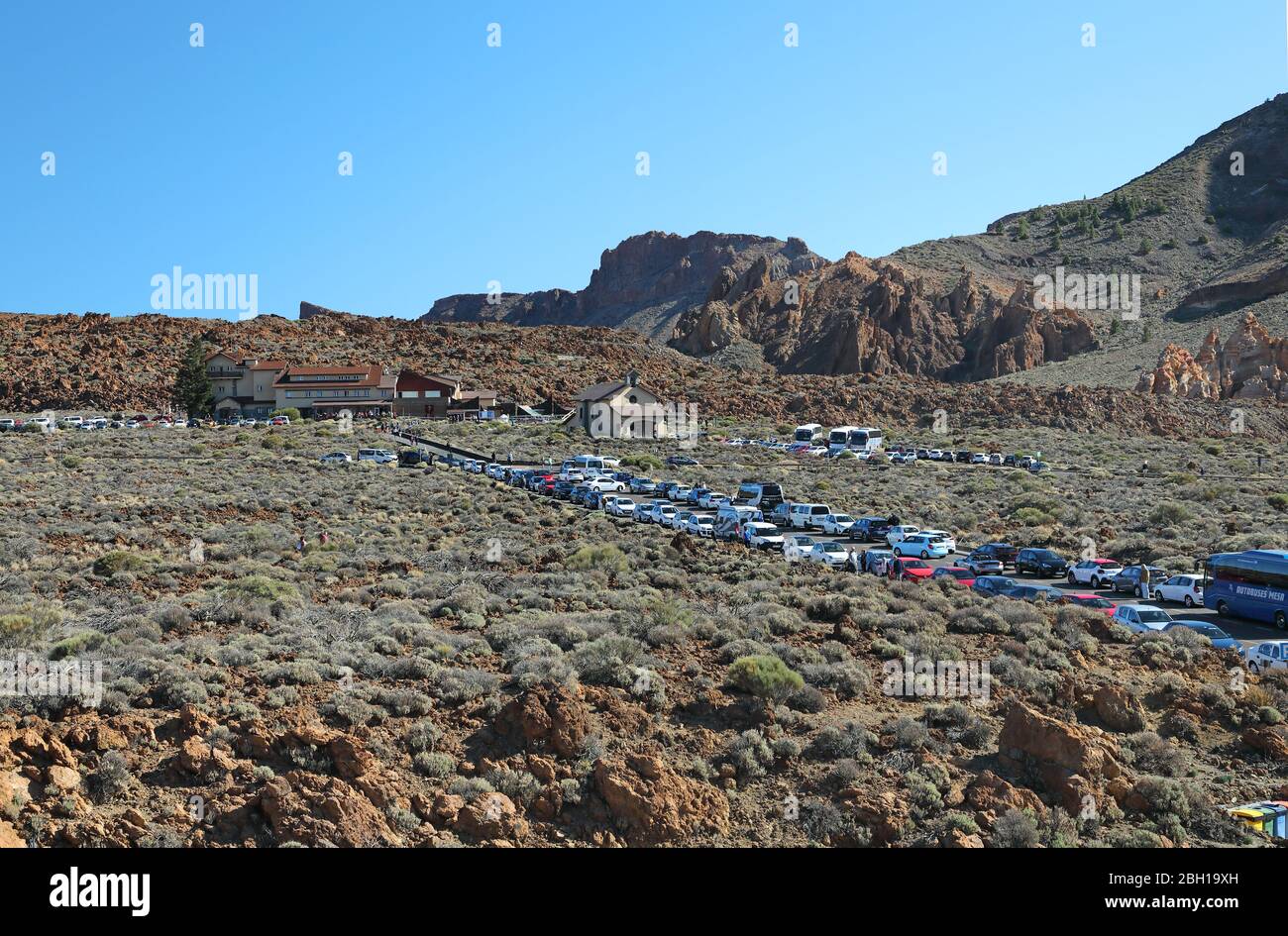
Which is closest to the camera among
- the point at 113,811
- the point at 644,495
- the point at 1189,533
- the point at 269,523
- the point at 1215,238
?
the point at 113,811

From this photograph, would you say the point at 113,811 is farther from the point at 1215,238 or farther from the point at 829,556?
the point at 1215,238

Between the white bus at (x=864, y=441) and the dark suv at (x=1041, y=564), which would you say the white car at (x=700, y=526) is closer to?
the dark suv at (x=1041, y=564)

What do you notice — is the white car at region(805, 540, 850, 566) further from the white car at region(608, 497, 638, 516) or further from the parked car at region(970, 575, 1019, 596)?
the white car at region(608, 497, 638, 516)

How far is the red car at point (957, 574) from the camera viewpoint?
91.5 feet

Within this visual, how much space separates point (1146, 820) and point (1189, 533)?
97.8 feet

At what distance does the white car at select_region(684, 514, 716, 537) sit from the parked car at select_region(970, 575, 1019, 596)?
11978 mm

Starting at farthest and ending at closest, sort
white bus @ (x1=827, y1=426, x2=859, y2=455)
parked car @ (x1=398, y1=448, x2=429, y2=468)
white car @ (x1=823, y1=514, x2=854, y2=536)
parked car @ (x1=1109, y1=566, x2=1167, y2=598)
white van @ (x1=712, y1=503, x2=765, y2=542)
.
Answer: white bus @ (x1=827, y1=426, x2=859, y2=455) → parked car @ (x1=398, y1=448, x2=429, y2=468) → white car @ (x1=823, y1=514, x2=854, y2=536) → white van @ (x1=712, y1=503, x2=765, y2=542) → parked car @ (x1=1109, y1=566, x2=1167, y2=598)

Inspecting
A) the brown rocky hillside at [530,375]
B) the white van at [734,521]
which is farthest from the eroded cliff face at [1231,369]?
the white van at [734,521]

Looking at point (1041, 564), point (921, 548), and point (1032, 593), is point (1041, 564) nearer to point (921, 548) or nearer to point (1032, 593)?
point (921, 548)

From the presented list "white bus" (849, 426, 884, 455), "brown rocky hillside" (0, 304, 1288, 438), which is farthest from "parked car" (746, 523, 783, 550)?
"brown rocky hillside" (0, 304, 1288, 438)

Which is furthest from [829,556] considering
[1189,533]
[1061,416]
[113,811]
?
[1061,416]

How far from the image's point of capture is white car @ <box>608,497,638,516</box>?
42.9m

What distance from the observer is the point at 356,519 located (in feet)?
124

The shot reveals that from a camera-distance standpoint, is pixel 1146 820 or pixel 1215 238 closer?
pixel 1146 820
